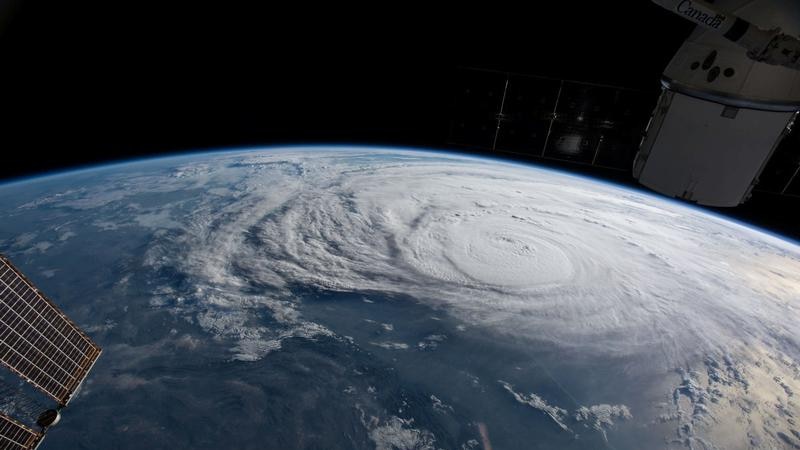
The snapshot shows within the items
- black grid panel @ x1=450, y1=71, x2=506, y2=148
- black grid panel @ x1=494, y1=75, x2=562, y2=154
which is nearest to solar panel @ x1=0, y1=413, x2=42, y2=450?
black grid panel @ x1=450, y1=71, x2=506, y2=148

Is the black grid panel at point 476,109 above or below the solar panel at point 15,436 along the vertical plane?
above

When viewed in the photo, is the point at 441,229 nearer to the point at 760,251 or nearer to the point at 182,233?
the point at 182,233

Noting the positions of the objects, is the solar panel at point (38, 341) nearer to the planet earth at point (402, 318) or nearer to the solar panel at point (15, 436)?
the solar panel at point (15, 436)

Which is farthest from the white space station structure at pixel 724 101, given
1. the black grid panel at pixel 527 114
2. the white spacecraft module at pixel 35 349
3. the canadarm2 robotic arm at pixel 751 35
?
the white spacecraft module at pixel 35 349

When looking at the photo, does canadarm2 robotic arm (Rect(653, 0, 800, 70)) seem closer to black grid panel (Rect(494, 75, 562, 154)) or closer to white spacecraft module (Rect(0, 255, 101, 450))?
black grid panel (Rect(494, 75, 562, 154))

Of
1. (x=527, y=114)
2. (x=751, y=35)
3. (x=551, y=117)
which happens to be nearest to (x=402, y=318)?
(x=527, y=114)

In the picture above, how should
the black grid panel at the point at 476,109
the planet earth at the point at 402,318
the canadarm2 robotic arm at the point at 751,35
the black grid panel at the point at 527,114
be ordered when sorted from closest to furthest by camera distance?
the canadarm2 robotic arm at the point at 751,35, the black grid panel at the point at 527,114, the black grid panel at the point at 476,109, the planet earth at the point at 402,318

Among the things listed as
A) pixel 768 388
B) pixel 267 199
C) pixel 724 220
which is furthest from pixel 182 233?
pixel 724 220
